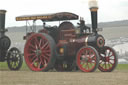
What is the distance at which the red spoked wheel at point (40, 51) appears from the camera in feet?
41.4

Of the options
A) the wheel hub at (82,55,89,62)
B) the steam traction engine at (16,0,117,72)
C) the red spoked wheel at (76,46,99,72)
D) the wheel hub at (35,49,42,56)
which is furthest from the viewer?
the wheel hub at (35,49,42,56)

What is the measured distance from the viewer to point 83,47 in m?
11.7

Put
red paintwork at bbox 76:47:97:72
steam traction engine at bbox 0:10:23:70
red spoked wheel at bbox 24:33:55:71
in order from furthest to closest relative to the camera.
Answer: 1. steam traction engine at bbox 0:10:23:70
2. red spoked wheel at bbox 24:33:55:71
3. red paintwork at bbox 76:47:97:72

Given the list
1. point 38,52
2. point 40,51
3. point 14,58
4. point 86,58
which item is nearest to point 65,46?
point 40,51

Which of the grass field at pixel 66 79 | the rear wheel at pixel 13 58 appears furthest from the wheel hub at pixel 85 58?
the rear wheel at pixel 13 58

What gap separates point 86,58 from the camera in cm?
1159

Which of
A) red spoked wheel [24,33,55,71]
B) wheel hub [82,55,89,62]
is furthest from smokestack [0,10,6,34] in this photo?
wheel hub [82,55,89,62]

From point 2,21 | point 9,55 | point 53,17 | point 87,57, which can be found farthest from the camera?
point 2,21

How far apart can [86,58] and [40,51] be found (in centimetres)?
247

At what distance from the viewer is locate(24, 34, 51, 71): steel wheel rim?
12891 mm

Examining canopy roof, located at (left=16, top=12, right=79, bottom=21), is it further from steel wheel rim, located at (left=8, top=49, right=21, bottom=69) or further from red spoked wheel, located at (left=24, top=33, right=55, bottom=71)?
steel wheel rim, located at (left=8, top=49, right=21, bottom=69)

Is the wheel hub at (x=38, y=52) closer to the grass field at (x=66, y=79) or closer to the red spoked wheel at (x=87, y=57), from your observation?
the red spoked wheel at (x=87, y=57)

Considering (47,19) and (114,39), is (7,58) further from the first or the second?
(114,39)

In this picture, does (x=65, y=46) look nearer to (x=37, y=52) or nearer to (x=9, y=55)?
(x=37, y=52)
